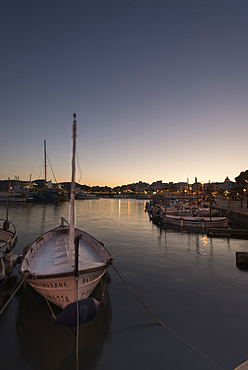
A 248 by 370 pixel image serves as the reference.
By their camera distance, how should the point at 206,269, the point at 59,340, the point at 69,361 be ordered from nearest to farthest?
the point at 69,361 → the point at 59,340 → the point at 206,269

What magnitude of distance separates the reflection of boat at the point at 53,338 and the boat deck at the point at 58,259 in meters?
1.81

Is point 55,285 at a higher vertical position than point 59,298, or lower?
higher

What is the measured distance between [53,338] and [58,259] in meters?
3.56

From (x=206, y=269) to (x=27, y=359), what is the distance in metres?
12.7

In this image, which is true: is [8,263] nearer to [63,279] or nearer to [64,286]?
[64,286]

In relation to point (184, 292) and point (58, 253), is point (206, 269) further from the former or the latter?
point (58, 253)

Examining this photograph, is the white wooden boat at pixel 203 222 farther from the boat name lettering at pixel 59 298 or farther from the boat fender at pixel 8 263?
the boat name lettering at pixel 59 298

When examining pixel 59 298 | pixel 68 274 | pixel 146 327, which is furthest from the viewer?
pixel 146 327

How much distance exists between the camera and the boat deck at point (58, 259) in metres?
8.27

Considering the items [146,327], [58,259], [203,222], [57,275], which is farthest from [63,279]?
[203,222]

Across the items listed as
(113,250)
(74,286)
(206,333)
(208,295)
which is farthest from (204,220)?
(74,286)

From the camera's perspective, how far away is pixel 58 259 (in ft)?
33.9

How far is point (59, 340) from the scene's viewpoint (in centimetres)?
722

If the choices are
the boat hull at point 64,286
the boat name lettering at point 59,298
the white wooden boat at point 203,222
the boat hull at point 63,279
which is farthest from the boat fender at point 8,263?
the white wooden boat at point 203,222
